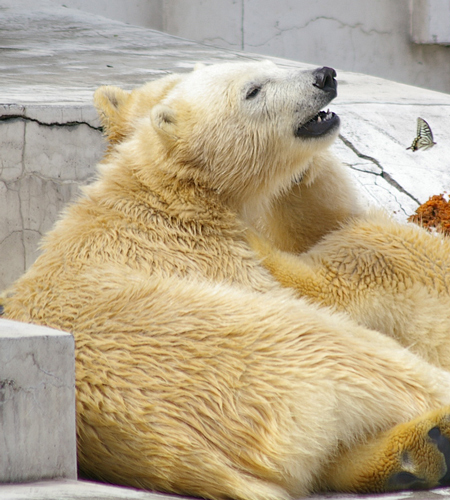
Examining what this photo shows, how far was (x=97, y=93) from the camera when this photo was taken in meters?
2.97

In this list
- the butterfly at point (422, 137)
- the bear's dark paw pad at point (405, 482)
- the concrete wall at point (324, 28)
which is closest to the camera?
the bear's dark paw pad at point (405, 482)

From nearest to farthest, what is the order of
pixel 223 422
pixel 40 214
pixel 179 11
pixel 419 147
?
pixel 223 422
pixel 40 214
pixel 419 147
pixel 179 11

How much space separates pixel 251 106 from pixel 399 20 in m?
6.96

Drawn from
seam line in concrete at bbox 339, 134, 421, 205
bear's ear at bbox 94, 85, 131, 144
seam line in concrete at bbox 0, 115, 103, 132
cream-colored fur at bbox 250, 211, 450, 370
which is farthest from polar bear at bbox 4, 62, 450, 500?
seam line in concrete at bbox 339, 134, 421, 205

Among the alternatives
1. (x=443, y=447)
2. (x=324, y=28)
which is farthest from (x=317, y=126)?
(x=324, y=28)

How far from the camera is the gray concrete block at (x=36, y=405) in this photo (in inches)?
59.1

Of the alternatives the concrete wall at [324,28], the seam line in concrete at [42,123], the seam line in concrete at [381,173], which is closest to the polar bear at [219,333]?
the seam line in concrete at [42,123]

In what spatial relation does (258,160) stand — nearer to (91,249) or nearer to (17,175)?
(91,249)

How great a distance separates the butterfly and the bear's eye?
1.69 metres

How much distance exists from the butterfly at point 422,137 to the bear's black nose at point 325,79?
162 centimetres

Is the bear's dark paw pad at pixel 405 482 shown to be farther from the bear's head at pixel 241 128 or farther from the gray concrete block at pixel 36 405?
the bear's head at pixel 241 128

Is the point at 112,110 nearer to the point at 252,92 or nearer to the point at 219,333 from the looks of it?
the point at 252,92

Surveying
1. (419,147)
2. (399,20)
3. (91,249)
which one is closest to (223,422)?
(91,249)

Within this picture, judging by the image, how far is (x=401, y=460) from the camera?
164cm
